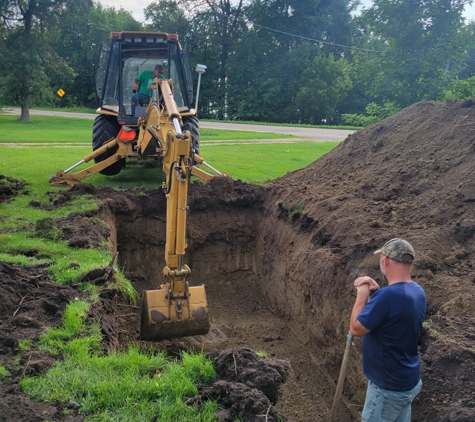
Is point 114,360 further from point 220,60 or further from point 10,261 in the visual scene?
point 220,60

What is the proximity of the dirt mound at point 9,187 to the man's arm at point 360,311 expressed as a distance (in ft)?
27.0

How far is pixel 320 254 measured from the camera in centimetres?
700

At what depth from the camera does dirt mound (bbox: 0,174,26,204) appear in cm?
978

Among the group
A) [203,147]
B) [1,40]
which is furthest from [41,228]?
[1,40]

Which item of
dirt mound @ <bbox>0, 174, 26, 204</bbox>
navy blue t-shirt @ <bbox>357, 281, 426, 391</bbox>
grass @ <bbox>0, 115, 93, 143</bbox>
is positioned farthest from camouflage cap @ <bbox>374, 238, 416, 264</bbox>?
grass @ <bbox>0, 115, 93, 143</bbox>

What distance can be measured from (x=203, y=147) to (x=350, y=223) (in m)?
12.4

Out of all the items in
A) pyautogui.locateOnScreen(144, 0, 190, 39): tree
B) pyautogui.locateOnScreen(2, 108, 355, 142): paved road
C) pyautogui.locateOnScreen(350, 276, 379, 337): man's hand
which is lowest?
pyautogui.locateOnScreen(350, 276, 379, 337): man's hand

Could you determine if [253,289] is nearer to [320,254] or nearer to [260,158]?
[320,254]

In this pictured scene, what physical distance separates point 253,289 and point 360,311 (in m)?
6.43

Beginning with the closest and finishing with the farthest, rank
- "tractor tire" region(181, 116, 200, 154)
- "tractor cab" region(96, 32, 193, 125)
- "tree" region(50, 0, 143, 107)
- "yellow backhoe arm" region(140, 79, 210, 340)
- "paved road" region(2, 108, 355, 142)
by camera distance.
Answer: "yellow backhoe arm" region(140, 79, 210, 340), "tractor cab" region(96, 32, 193, 125), "tractor tire" region(181, 116, 200, 154), "paved road" region(2, 108, 355, 142), "tree" region(50, 0, 143, 107)

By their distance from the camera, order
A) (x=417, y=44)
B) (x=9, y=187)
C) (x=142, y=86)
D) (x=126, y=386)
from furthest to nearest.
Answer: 1. (x=417, y=44)
2. (x=142, y=86)
3. (x=9, y=187)
4. (x=126, y=386)

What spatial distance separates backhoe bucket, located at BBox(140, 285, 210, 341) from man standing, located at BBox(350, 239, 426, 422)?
2493 millimetres

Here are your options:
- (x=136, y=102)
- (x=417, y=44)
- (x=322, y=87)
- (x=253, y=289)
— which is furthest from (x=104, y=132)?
(x=322, y=87)

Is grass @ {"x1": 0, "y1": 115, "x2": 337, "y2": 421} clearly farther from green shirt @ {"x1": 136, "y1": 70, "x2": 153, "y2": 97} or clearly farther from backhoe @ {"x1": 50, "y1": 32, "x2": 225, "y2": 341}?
green shirt @ {"x1": 136, "y1": 70, "x2": 153, "y2": 97}
